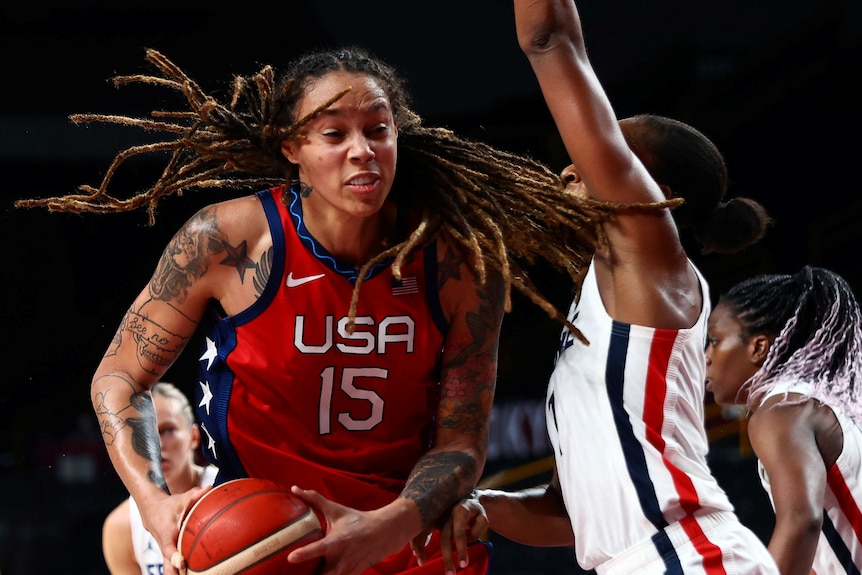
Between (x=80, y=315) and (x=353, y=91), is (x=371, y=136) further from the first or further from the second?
(x=80, y=315)

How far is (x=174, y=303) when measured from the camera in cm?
234

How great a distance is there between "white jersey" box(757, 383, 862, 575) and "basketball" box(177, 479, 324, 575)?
1548 mm

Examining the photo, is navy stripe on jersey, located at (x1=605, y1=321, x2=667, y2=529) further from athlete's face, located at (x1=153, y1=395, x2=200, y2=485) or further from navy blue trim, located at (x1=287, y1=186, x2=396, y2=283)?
athlete's face, located at (x1=153, y1=395, x2=200, y2=485)

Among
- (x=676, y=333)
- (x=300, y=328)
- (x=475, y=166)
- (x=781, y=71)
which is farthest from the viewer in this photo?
(x=781, y=71)

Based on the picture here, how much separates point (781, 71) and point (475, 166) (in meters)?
4.74

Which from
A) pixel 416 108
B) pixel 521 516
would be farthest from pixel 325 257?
pixel 416 108

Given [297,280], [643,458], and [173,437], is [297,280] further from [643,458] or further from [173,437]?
[173,437]

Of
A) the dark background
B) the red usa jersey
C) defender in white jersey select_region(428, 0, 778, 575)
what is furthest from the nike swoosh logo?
the dark background

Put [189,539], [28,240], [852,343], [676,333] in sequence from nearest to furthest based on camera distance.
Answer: [189,539] < [676,333] < [852,343] < [28,240]

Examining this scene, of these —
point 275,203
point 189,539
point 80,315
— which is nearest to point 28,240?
point 80,315

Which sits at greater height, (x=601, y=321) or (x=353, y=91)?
(x=353, y=91)

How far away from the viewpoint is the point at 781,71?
666cm

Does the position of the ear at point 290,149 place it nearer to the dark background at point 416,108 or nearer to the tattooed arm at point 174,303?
the tattooed arm at point 174,303

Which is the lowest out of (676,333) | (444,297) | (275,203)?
(676,333)
